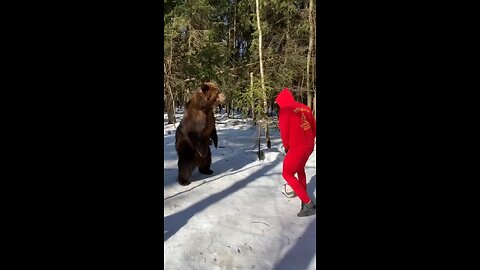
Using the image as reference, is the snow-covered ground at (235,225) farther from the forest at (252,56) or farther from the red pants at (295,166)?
the forest at (252,56)

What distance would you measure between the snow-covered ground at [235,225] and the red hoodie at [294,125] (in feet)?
3.15

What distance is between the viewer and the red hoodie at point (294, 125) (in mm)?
4062

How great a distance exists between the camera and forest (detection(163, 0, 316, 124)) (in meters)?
9.02

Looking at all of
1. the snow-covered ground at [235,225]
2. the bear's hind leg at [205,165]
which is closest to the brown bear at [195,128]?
the bear's hind leg at [205,165]

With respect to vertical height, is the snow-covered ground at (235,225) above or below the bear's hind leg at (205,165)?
below

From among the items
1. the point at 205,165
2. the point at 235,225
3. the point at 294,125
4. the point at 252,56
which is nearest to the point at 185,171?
the point at 205,165

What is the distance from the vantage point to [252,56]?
12.7 m

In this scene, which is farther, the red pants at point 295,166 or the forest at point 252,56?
the forest at point 252,56

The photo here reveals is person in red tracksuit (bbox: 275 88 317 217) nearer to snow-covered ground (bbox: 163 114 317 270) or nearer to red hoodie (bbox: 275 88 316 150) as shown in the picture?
red hoodie (bbox: 275 88 316 150)

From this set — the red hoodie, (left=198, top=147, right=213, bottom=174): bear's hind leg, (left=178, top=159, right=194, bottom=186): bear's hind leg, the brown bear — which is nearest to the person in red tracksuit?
the red hoodie

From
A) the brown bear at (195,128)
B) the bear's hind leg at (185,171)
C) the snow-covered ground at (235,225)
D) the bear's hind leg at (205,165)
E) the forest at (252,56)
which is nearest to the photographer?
the snow-covered ground at (235,225)

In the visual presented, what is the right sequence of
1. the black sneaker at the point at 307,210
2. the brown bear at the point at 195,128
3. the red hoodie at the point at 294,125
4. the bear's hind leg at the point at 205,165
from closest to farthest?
the red hoodie at the point at 294,125 < the black sneaker at the point at 307,210 < the brown bear at the point at 195,128 < the bear's hind leg at the point at 205,165
